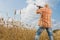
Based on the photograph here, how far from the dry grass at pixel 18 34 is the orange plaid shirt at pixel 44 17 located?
587 mm

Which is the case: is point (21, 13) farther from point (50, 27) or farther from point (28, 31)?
point (50, 27)

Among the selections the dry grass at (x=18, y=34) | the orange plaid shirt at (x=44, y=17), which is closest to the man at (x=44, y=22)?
the orange plaid shirt at (x=44, y=17)

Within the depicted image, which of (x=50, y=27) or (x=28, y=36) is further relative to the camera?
(x=28, y=36)

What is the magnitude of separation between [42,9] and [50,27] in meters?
0.54

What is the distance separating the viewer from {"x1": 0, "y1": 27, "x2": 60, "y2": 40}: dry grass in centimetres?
895

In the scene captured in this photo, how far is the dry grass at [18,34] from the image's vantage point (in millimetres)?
8953

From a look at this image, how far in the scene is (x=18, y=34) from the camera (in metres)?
9.06

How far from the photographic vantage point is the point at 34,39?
8688mm

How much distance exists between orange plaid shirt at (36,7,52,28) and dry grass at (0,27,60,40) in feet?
1.93

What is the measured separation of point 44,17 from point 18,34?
1.12m

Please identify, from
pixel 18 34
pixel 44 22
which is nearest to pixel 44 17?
pixel 44 22

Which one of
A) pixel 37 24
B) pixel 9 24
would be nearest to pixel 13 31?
pixel 9 24

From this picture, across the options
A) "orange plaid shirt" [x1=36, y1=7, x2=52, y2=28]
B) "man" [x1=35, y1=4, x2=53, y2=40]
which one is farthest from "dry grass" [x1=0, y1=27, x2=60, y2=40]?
"orange plaid shirt" [x1=36, y1=7, x2=52, y2=28]

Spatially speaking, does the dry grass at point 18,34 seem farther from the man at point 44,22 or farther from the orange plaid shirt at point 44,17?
the orange plaid shirt at point 44,17
